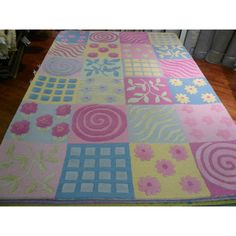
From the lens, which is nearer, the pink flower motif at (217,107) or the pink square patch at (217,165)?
the pink square patch at (217,165)

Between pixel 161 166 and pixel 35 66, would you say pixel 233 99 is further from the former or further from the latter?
pixel 35 66

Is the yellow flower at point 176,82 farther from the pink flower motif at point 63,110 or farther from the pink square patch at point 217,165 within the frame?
the pink flower motif at point 63,110

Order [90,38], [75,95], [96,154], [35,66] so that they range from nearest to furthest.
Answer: [96,154], [75,95], [90,38], [35,66]

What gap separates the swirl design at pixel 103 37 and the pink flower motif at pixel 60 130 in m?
1.20

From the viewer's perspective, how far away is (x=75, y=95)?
4.66 ft

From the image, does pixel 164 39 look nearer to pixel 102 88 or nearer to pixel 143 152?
pixel 102 88

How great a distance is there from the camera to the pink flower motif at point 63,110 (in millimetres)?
1278

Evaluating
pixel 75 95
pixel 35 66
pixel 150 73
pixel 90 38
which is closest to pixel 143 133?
pixel 75 95

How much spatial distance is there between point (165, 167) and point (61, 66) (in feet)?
3.63

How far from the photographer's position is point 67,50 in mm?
1911

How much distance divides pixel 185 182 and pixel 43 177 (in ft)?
1.95

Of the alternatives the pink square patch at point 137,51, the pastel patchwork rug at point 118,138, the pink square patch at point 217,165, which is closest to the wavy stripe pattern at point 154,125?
the pastel patchwork rug at point 118,138

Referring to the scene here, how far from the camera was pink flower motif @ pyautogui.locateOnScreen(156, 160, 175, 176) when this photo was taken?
99 cm
